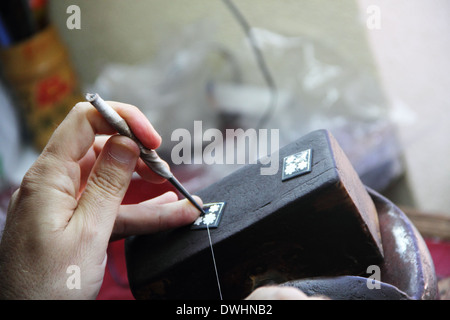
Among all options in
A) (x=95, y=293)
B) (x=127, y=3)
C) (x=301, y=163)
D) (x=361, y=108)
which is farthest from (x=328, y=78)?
(x=95, y=293)

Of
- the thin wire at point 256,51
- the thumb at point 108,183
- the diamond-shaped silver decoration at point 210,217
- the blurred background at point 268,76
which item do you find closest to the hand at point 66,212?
the thumb at point 108,183

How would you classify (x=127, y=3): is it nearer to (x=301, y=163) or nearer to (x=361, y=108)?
(x=361, y=108)

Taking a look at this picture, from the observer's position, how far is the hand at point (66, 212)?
0.53 meters

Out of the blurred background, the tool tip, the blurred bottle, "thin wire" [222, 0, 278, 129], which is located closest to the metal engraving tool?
the tool tip

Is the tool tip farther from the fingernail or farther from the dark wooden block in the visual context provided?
the dark wooden block

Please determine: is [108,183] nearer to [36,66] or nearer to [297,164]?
[297,164]

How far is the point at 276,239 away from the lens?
0.58 m

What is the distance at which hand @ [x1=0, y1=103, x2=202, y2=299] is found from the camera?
1.73 feet

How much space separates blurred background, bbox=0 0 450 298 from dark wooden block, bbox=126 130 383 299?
60 cm

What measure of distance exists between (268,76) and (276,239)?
3.19 ft

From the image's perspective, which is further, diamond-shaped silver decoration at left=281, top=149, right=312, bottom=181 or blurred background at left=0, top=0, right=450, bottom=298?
blurred background at left=0, top=0, right=450, bottom=298

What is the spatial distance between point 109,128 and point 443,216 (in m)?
0.66

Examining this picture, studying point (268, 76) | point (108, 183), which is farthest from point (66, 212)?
point (268, 76)
